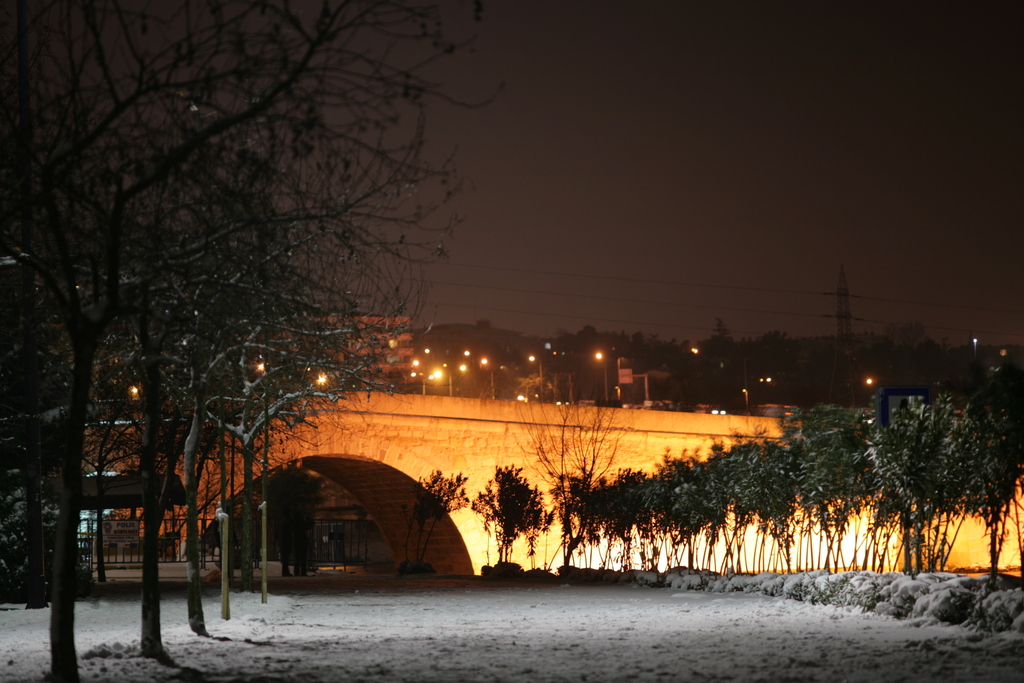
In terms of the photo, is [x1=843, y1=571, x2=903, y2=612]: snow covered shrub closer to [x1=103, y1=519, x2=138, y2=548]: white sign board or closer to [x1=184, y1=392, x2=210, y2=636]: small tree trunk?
[x1=184, y1=392, x2=210, y2=636]: small tree trunk

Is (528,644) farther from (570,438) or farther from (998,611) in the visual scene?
(570,438)

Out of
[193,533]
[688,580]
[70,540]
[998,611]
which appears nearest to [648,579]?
[688,580]

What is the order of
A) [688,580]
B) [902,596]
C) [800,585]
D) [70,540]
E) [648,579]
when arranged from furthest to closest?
1. [648,579]
2. [688,580]
3. [800,585]
4. [902,596]
5. [70,540]

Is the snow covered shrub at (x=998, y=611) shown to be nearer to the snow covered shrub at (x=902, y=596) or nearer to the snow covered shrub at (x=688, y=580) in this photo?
the snow covered shrub at (x=902, y=596)

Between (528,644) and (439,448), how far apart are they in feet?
64.9

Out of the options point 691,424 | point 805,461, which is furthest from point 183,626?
point 691,424

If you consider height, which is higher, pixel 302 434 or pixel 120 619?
pixel 302 434

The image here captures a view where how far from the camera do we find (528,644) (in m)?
9.16

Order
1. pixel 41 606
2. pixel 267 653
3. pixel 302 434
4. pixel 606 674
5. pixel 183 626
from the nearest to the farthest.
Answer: pixel 606 674, pixel 267 653, pixel 183 626, pixel 41 606, pixel 302 434

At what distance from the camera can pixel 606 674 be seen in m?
7.24

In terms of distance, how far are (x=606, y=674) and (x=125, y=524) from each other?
1048cm

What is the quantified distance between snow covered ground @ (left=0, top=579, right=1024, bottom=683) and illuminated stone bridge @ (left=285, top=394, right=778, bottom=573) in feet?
41.5

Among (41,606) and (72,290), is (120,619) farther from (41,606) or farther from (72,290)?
(72,290)

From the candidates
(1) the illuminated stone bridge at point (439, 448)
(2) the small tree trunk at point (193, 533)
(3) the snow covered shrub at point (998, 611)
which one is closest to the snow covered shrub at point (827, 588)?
(3) the snow covered shrub at point (998, 611)
